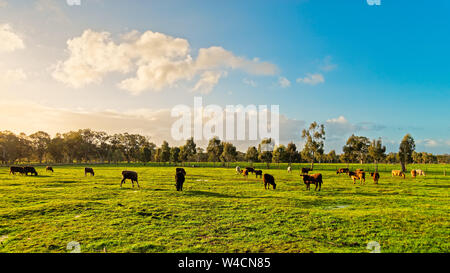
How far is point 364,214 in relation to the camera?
12.4 m

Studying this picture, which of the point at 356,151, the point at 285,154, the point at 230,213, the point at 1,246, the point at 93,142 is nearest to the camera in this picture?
the point at 1,246

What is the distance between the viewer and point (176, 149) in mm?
107188

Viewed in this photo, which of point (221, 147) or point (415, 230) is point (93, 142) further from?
point (415, 230)

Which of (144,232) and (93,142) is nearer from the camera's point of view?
(144,232)

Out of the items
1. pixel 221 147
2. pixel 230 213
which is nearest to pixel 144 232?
pixel 230 213

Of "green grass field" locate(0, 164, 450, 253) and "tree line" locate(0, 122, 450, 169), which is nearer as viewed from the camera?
"green grass field" locate(0, 164, 450, 253)

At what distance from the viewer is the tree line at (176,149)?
241ft

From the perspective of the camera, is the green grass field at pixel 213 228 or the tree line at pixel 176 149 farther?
the tree line at pixel 176 149

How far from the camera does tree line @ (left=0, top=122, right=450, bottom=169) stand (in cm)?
7336

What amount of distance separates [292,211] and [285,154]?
7338 centimetres

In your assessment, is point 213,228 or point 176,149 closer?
point 213,228
